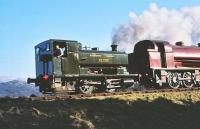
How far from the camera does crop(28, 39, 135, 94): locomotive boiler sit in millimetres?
21688

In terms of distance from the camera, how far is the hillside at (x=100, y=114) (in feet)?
45.0

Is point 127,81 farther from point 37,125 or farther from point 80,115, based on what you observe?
point 37,125

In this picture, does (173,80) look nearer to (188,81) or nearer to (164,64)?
(164,64)

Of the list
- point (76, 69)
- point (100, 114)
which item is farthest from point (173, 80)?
point (100, 114)

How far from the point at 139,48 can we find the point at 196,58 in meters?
5.15

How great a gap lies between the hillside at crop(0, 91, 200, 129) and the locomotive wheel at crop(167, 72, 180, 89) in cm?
885

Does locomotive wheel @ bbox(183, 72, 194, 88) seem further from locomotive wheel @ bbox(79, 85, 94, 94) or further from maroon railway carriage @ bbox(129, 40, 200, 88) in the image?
locomotive wheel @ bbox(79, 85, 94, 94)

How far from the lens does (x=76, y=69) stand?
891 inches

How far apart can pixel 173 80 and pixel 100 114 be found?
1394cm

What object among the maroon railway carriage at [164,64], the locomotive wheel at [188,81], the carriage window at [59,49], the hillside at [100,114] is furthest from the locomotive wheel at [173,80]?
the carriage window at [59,49]

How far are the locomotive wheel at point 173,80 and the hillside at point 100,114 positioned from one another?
348 inches

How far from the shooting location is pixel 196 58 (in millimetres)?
31156

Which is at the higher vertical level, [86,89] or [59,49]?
[59,49]

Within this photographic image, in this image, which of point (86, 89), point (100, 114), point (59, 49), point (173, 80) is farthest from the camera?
point (173, 80)
